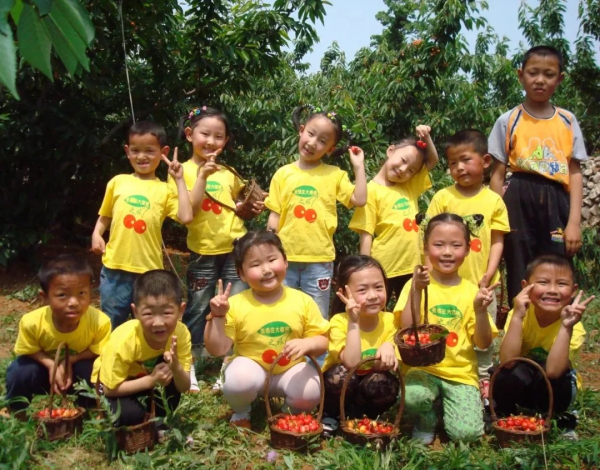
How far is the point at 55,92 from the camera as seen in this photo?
5.80 m

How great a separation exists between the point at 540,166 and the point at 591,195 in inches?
186

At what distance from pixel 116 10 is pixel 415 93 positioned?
280 cm

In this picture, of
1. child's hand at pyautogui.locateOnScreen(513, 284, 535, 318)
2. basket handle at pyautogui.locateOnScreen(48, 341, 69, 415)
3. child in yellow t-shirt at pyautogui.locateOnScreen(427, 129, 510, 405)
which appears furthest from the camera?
child in yellow t-shirt at pyautogui.locateOnScreen(427, 129, 510, 405)

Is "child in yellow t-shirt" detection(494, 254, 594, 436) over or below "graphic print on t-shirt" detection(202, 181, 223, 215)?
below

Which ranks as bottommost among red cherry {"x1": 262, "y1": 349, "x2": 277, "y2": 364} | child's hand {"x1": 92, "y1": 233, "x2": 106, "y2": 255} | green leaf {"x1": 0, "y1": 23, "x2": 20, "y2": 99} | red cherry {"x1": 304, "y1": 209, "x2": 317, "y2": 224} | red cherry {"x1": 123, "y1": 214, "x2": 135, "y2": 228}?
red cherry {"x1": 262, "y1": 349, "x2": 277, "y2": 364}

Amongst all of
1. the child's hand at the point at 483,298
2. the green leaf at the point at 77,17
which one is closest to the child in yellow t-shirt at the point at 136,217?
the child's hand at the point at 483,298

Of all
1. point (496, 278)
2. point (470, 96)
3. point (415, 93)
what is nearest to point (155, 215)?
point (496, 278)

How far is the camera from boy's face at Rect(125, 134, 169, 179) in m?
3.70

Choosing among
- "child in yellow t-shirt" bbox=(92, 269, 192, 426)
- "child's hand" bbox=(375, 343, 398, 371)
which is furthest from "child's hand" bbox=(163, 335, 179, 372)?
"child's hand" bbox=(375, 343, 398, 371)

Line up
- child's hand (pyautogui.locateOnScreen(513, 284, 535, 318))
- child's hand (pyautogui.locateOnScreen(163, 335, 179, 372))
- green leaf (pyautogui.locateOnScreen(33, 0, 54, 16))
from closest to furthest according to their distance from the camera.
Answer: green leaf (pyautogui.locateOnScreen(33, 0, 54, 16))
child's hand (pyautogui.locateOnScreen(163, 335, 179, 372))
child's hand (pyautogui.locateOnScreen(513, 284, 535, 318))

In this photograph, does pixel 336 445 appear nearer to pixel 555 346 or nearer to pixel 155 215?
pixel 555 346

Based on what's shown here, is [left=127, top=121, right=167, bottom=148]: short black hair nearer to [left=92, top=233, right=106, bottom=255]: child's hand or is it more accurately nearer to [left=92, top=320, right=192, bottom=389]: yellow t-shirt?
[left=92, top=233, right=106, bottom=255]: child's hand

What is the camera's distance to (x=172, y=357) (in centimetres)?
272

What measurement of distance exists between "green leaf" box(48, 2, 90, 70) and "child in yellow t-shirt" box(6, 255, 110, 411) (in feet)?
6.54
